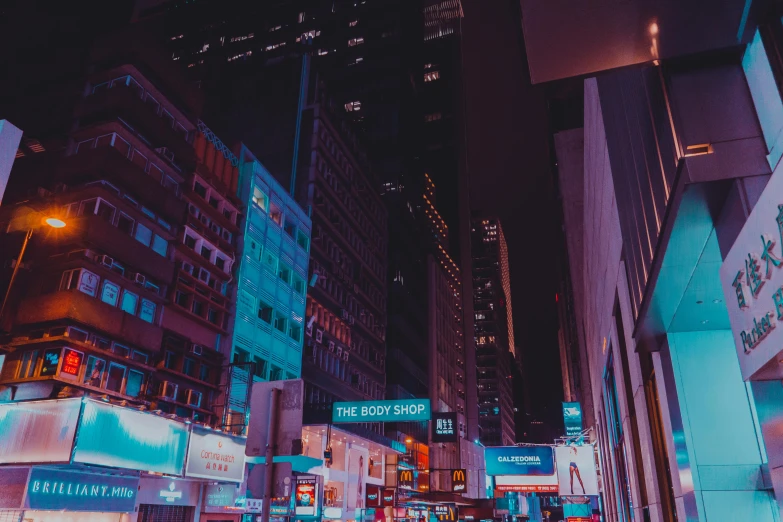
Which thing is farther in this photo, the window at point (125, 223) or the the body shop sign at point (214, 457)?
the window at point (125, 223)

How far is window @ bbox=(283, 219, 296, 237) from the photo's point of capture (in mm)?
42559

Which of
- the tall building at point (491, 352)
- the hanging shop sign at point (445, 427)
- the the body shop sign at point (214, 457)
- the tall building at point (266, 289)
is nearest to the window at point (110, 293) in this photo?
the the body shop sign at point (214, 457)

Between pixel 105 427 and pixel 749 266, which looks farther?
pixel 105 427

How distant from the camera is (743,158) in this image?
566 cm

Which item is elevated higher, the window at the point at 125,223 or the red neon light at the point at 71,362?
the window at the point at 125,223

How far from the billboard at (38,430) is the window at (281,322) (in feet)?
63.0

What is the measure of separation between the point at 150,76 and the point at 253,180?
30.6ft

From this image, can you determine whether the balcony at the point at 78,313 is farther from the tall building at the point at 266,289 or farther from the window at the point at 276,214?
the window at the point at 276,214

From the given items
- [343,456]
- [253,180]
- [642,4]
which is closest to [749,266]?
[642,4]

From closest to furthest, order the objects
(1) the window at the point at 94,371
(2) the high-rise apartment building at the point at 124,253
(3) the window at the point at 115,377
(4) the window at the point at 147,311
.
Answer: (2) the high-rise apartment building at the point at 124,253
(1) the window at the point at 94,371
(3) the window at the point at 115,377
(4) the window at the point at 147,311

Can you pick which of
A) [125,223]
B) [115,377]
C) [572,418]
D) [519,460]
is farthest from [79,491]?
[572,418]

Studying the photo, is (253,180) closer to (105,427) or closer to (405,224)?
(105,427)

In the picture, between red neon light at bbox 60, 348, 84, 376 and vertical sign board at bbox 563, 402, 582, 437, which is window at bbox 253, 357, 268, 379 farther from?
vertical sign board at bbox 563, 402, 582, 437

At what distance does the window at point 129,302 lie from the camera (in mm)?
26312
